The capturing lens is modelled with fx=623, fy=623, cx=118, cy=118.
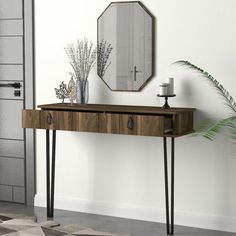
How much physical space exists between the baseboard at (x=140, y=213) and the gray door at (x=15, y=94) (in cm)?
29

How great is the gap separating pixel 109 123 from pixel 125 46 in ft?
2.36

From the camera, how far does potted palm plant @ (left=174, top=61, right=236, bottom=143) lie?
4.27 m

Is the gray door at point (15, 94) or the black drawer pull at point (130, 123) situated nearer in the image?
the black drawer pull at point (130, 123)

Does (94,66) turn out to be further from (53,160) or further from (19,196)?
(19,196)

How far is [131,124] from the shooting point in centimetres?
435

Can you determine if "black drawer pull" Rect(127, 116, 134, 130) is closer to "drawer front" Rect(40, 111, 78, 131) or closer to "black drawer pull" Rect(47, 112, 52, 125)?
"drawer front" Rect(40, 111, 78, 131)

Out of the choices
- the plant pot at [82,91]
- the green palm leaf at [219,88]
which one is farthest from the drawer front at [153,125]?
the plant pot at [82,91]

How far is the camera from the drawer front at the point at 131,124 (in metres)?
4.34

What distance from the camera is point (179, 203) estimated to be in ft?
15.6

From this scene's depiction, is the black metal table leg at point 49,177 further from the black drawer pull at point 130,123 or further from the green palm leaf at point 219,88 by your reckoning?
the green palm leaf at point 219,88

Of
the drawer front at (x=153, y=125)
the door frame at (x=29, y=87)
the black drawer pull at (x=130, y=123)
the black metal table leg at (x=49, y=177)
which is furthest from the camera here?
the door frame at (x=29, y=87)

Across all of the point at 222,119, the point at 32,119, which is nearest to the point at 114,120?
the point at 32,119

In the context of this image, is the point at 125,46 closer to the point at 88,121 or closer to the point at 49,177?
the point at 88,121

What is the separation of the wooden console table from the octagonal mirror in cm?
24
